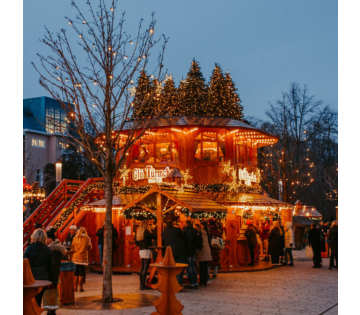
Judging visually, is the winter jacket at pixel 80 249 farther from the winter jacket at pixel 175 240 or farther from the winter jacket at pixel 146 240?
the winter jacket at pixel 175 240

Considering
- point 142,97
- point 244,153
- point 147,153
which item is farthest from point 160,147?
point 244,153

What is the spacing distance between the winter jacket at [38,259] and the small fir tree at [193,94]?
15091 millimetres

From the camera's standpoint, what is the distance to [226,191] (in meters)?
20.4

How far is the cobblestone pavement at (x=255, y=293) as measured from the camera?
9.84m

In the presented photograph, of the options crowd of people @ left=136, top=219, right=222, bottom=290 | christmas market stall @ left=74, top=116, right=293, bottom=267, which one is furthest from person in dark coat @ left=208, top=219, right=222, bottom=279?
christmas market stall @ left=74, top=116, right=293, bottom=267

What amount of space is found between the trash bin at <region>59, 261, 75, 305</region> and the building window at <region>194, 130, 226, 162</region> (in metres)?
11.2

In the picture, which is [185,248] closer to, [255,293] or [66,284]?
[255,293]

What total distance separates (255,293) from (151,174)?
9.62 meters

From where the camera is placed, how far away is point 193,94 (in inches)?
910

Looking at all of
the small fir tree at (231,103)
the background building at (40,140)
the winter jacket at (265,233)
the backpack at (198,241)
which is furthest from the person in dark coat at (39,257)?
the background building at (40,140)
